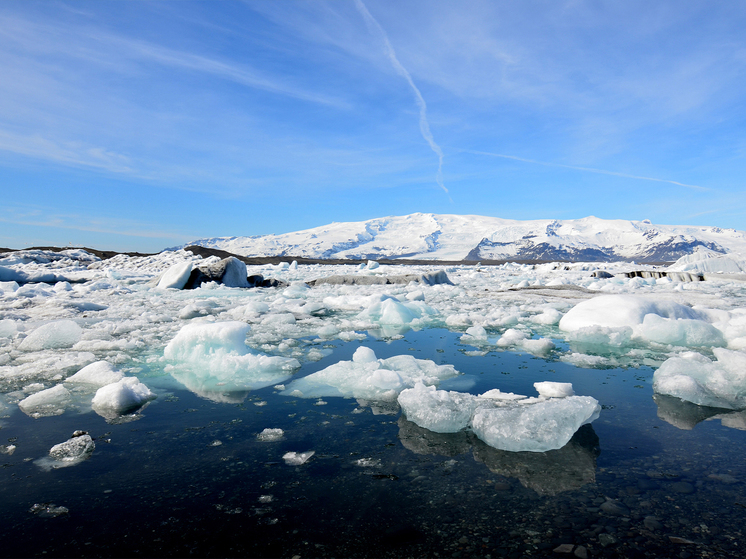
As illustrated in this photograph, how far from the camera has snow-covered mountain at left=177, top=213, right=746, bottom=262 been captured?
149 meters

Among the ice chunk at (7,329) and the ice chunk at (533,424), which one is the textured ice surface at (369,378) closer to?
the ice chunk at (533,424)

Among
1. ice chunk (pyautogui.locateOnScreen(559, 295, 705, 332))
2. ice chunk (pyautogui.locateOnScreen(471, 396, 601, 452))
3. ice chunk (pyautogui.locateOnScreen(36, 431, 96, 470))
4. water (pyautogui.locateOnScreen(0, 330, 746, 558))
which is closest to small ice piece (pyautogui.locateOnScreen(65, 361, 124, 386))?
water (pyautogui.locateOnScreen(0, 330, 746, 558))

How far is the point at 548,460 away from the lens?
214 cm

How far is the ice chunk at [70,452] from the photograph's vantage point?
6.97 ft

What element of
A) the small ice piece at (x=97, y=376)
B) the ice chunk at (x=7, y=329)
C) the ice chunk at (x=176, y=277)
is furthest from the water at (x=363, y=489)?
the ice chunk at (x=176, y=277)

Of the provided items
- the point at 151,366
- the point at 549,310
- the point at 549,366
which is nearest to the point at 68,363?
the point at 151,366

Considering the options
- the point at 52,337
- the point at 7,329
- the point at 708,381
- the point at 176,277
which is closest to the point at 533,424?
the point at 708,381

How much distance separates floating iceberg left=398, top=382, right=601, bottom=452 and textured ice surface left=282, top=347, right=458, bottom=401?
0.40 m

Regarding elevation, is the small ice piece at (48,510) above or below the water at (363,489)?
below

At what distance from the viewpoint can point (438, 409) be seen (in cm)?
255

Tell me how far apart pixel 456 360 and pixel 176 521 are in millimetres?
3153

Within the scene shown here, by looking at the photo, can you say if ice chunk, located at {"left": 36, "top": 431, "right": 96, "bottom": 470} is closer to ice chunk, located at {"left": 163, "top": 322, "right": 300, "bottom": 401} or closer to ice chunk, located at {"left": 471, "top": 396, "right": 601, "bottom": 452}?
ice chunk, located at {"left": 163, "top": 322, "right": 300, "bottom": 401}

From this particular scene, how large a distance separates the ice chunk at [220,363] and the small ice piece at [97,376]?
48cm

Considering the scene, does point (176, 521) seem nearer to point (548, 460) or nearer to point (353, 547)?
point (353, 547)
